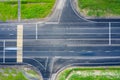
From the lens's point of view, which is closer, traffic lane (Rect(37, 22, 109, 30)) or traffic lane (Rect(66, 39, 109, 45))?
traffic lane (Rect(66, 39, 109, 45))

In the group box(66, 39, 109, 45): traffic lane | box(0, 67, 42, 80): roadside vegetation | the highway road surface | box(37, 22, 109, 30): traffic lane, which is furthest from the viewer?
box(37, 22, 109, 30): traffic lane

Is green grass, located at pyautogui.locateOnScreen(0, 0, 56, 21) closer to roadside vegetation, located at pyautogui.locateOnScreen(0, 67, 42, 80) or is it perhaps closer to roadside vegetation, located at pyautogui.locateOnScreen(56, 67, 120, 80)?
roadside vegetation, located at pyautogui.locateOnScreen(0, 67, 42, 80)

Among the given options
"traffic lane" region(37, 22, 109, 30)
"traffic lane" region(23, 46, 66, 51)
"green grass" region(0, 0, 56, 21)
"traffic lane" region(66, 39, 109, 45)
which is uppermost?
"green grass" region(0, 0, 56, 21)

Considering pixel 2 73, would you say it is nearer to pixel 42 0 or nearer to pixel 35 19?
pixel 35 19

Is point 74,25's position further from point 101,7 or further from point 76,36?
point 101,7

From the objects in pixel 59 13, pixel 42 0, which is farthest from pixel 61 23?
pixel 42 0

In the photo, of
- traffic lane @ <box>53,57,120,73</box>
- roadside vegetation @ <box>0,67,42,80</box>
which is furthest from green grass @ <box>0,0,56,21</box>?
roadside vegetation @ <box>0,67,42,80</box>
